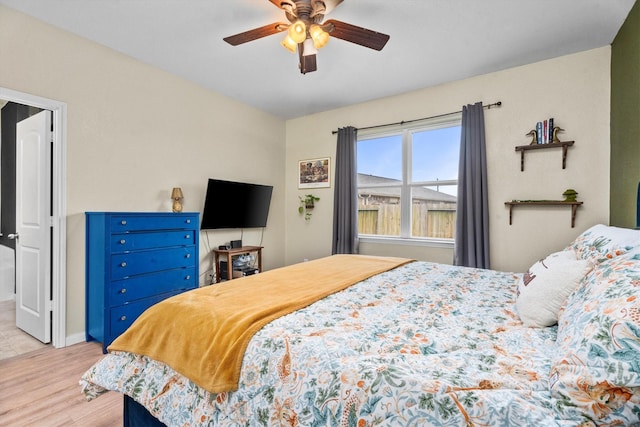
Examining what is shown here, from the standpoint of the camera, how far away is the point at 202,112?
3.70m

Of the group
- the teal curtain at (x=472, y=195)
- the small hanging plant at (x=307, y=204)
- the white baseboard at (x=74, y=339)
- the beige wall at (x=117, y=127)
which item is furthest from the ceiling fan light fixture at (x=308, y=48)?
the white baseboard at (x=74, y=339)

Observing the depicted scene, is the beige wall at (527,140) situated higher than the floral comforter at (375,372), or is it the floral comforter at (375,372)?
the beige wall at (527,140)

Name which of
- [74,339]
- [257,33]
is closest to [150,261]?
[74,339]

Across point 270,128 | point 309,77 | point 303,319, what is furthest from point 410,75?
point 303,319

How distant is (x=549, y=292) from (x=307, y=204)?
3.62 meters

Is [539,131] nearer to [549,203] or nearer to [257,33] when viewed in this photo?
[549,203]

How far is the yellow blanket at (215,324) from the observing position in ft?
3.43

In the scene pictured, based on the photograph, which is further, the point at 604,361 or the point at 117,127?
the point at 117,127

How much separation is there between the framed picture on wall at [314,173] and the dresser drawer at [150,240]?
2.01 meters

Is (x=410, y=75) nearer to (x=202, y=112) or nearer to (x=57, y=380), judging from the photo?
(x=202, y=112)

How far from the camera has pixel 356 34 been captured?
212cm

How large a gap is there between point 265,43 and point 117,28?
121 cm

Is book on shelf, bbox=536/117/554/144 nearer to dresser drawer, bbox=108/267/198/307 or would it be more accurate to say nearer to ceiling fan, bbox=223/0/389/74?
ceiling fan, bbox=223/0/389/74

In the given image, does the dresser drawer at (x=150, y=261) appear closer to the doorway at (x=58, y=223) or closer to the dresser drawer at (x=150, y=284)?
the dresser drawer at (x=150, y=284)
